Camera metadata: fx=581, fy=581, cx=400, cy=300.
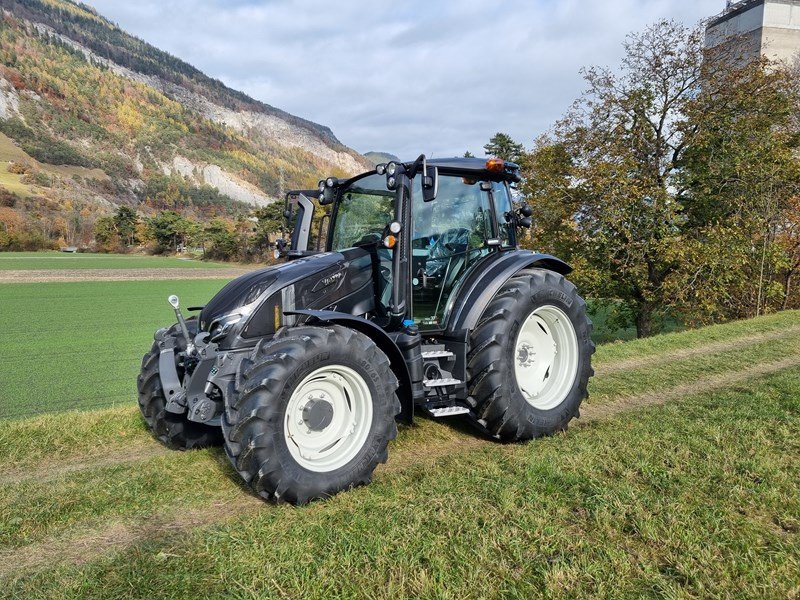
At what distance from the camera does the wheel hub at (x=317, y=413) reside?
12.4ft

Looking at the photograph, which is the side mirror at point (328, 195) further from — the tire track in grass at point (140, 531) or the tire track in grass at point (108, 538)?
the tire track in grass at point (108, 538)

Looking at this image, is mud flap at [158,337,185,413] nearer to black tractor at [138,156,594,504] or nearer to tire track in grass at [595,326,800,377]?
black tractor at [138,156,594,504]

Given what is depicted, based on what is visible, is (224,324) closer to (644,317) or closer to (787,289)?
(644,317)

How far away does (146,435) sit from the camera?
5.18 m

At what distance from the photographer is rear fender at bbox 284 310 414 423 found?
3.96 meters

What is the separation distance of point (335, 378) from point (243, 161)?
158m

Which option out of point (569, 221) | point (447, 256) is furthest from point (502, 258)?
point (569, 221)

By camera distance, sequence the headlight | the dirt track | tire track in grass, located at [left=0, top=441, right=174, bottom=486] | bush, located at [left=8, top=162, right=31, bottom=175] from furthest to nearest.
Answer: bush, located at [left=8, top=162, right=31, bottom=175]
the dirt track
tire track in grass, located at [left=0, top=441, right=174, bottom=486]
the headlight

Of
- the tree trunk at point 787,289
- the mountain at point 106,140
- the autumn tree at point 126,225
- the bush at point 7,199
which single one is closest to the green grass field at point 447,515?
the tree trunk at point 787,289

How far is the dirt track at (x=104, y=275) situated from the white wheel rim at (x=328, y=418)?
99.6ft

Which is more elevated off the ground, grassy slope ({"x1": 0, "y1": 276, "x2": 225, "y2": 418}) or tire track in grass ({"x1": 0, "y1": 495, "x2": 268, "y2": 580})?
tire track in grass ({"x1": 0, "y1": 495, "x2": 268, "y2": 580})

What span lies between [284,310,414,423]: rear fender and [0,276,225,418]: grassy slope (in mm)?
4824

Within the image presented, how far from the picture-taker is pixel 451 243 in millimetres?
5074

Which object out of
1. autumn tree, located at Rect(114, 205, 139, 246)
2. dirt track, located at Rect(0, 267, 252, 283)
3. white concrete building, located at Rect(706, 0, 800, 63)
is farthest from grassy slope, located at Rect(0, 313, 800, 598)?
autumn tree, located at Rect(114, 205, 139, 246)
